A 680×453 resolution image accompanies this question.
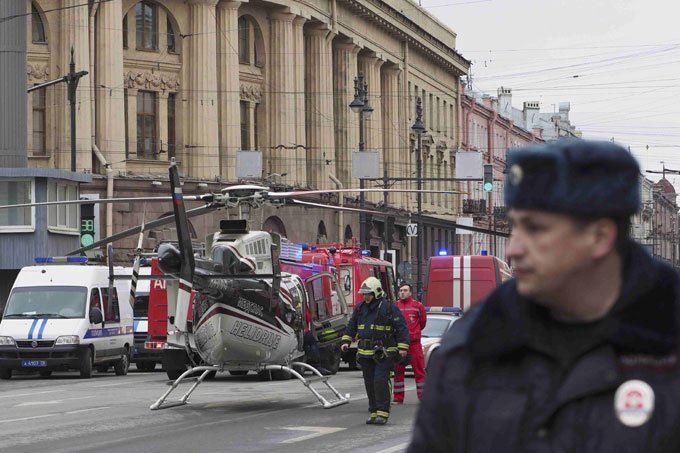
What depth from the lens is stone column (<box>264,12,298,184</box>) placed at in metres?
64.1

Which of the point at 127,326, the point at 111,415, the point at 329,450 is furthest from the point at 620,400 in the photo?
the point at 127,326

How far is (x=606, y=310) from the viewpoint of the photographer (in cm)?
301

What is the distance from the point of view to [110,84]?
55.4m

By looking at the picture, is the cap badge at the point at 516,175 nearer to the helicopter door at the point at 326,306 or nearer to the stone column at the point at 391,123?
the helicopter door at the point at 326,306

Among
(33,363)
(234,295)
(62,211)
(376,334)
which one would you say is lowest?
(33,363)

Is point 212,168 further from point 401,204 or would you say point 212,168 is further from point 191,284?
point 191,284

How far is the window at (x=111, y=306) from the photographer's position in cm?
3541

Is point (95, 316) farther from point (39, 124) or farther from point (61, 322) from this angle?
point (39, 124)

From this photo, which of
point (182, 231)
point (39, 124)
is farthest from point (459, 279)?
point (182, 231)

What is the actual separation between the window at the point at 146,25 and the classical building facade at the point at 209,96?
0.17ft

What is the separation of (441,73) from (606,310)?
8961 centimetres

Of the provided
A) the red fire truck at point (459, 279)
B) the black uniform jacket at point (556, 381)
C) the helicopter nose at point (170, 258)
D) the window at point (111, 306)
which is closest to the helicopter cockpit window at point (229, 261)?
the helicopter nose at point (170, 258)

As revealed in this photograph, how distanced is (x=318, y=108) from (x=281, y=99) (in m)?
3.51

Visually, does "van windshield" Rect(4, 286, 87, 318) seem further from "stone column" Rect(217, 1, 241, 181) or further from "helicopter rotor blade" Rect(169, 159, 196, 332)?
"stone column" Rect(217, 1, 241, 181)
